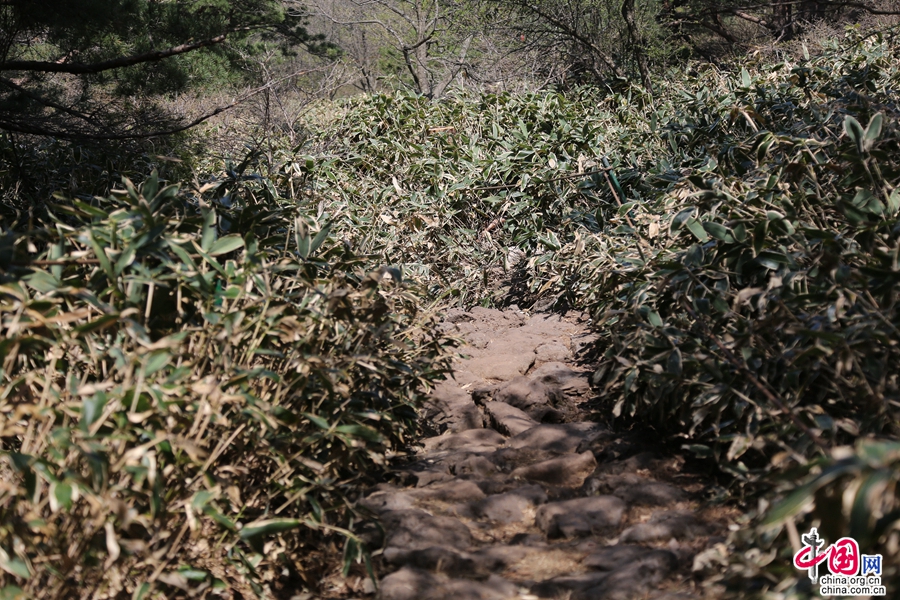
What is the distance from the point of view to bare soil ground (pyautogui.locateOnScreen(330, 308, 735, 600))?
2.14 meters

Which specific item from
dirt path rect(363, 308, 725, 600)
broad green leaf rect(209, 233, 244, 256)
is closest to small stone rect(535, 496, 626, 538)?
dirt path rect(363, 308, 725, 600)

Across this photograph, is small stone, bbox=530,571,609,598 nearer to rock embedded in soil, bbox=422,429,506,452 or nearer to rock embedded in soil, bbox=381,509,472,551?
rock embedded in soil, bbox=381,509,472,551

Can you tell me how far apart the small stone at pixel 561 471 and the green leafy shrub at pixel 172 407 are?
52 centimetres

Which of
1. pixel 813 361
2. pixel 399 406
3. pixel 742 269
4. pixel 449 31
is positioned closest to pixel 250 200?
pixel 399 406

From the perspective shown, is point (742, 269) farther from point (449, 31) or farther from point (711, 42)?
point (711, 42)

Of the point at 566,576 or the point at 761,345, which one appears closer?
the point at 566,576

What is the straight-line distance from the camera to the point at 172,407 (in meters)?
1.90

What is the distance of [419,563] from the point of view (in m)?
2.29

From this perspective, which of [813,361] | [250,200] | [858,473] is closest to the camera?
[858,473]

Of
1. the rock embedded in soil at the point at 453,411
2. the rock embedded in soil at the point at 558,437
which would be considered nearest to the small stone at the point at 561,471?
the rock embedded in soil at the point at 558,437

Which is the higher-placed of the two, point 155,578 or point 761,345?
point 761,345

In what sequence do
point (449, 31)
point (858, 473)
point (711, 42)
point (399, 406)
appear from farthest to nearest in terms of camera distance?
1. point (711, 42)
2. point (449, 31)
3. point (399, 406)
4. point (858, 473)

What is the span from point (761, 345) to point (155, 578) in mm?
1861

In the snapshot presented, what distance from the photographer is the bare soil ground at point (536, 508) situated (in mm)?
2143
